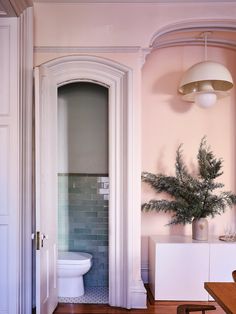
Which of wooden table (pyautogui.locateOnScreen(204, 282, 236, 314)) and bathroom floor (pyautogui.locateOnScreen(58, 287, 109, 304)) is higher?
wooden table (pyautogui.locateOnScreen(204, 282, 236, 314))

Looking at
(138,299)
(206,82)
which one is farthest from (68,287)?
(206,82)

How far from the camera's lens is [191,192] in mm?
2998

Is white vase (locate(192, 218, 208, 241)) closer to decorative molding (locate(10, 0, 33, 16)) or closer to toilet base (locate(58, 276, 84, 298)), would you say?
toilet base (locate(58, 276, 84, 298))

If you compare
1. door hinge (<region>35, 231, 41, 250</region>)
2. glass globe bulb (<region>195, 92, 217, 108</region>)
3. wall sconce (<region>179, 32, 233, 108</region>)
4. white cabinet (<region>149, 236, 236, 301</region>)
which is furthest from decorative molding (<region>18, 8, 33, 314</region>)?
glass globe bulb (<region>195, 92, 217, 108</region>)

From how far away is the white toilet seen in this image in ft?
9.54

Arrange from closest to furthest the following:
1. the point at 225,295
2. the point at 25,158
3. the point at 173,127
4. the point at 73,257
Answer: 1. the point at 225,295
2. the point at 25,158
3. the point at 73,257
4. the point at 173,127

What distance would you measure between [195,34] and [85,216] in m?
2.51

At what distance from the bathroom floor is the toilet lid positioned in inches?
15.5

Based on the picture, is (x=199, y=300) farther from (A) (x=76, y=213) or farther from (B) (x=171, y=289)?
(A) (x=76, y=213)

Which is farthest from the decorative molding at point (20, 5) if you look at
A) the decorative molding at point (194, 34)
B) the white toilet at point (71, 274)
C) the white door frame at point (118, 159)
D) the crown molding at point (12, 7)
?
the white toilet at point (71, 274)

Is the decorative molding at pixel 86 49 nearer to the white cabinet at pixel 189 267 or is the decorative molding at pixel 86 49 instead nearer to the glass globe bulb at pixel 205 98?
the glass globe bulb at pixel 205 98

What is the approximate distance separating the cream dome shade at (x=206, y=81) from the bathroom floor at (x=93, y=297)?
91.4 inches

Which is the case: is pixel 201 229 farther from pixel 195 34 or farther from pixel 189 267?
pixel 195 34


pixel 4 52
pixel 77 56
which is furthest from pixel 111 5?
pixel 4 52
